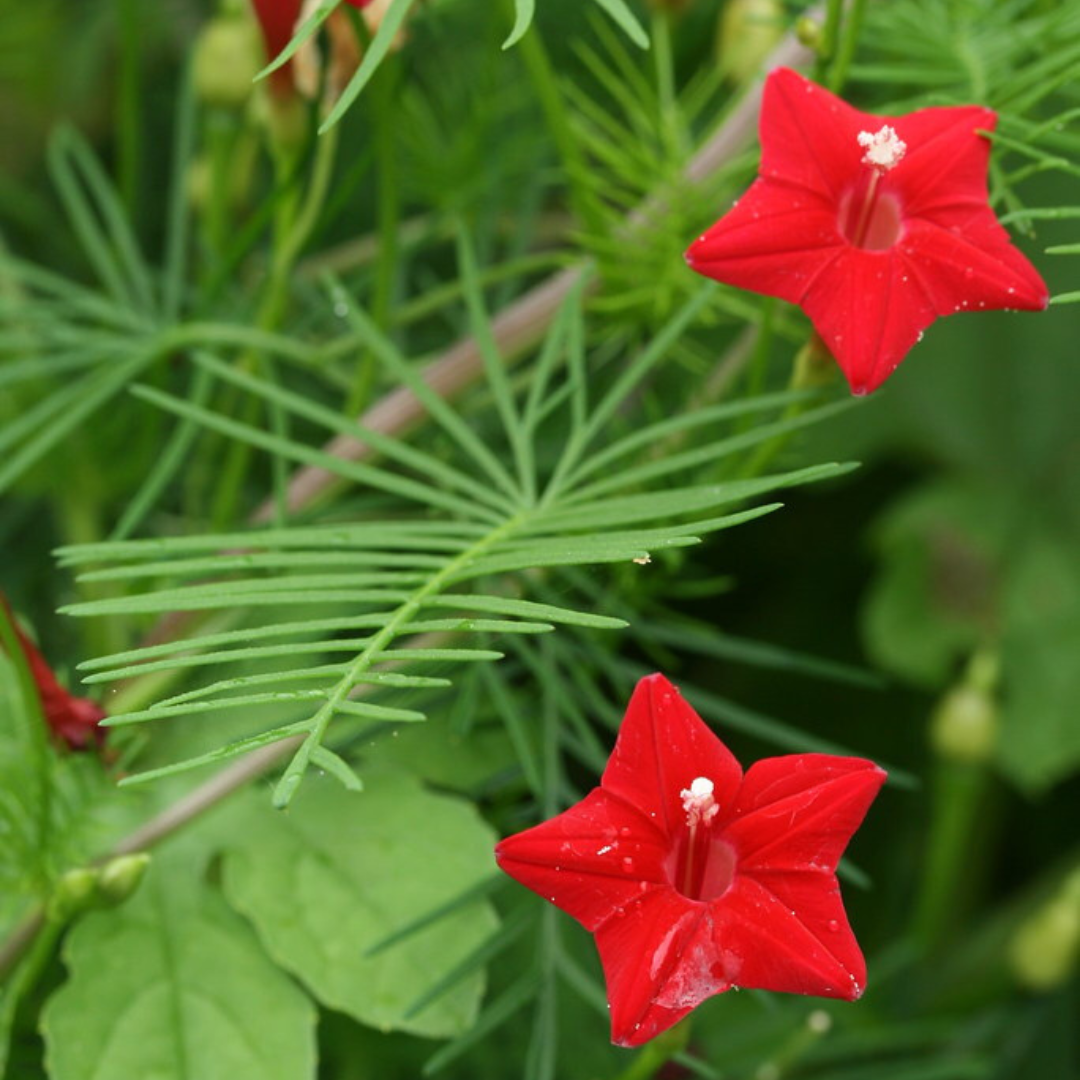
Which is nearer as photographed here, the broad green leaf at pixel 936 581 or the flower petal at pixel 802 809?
the flower petal at pixel 802 809

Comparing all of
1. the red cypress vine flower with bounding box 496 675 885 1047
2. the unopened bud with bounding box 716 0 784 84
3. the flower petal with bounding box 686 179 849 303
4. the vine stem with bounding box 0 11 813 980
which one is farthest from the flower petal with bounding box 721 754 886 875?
the unopened bud with bounding box 716 0 784 84

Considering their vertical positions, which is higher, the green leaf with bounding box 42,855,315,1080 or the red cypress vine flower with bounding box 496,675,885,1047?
the red cypress vine flower with bounding box 496,675,885,1047

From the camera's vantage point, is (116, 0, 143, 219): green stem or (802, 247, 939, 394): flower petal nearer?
(802, 247, 939, 394): flower petal

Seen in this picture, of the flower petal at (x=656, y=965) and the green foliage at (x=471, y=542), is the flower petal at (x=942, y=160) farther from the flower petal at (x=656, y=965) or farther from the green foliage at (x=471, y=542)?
the flower petal at (x=656, y=965)

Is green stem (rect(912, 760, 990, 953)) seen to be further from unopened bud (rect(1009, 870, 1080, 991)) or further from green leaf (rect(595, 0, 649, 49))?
green leaf (rect(595, 0, 649, 49))

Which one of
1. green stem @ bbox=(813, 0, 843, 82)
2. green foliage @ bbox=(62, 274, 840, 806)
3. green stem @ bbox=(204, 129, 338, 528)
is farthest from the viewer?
green stem @ bbox=(204, 129, 338, 528)

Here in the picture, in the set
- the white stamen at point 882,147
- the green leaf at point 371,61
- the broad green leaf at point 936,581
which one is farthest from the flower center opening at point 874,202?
the broad green leaf at point 936,581

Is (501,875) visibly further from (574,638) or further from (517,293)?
(517,293)
